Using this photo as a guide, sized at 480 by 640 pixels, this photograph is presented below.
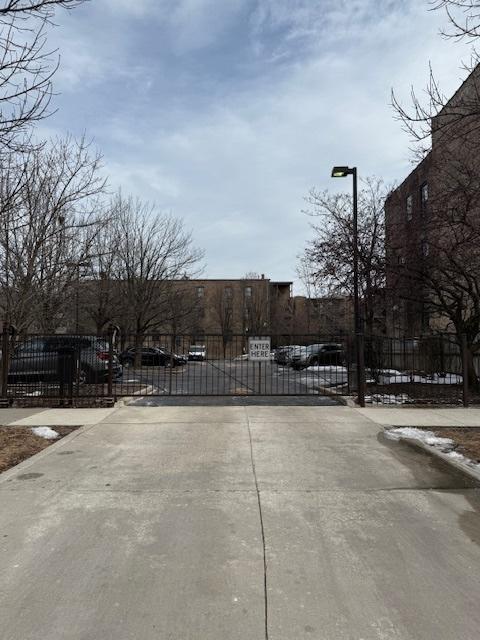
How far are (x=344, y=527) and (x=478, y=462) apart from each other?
3.09 m

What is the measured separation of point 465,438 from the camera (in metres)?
8.24

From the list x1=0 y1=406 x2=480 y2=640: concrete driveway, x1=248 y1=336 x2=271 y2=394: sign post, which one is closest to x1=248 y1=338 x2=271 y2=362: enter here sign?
x1=248 y1=336 x2=271 y2=394: sign post

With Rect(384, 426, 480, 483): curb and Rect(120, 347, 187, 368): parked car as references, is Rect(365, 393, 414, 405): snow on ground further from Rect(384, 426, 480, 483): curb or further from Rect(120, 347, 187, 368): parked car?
Rect(120, 347, 187, 368): parked car

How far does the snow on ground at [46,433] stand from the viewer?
331 inches

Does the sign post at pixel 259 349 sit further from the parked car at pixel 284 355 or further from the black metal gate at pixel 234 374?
the parked car at pixel 284 355

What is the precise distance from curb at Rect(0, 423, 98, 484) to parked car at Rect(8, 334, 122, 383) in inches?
123

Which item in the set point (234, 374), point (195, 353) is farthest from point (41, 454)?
point (195, 353)

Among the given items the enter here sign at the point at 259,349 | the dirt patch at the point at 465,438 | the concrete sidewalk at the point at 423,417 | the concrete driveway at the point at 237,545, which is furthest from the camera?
the enter here sign at the point at 259,349

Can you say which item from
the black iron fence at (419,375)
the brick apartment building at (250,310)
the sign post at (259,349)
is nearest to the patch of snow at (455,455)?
the black iron fence at (419,375)

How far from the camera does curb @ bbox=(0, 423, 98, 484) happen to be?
243 inches

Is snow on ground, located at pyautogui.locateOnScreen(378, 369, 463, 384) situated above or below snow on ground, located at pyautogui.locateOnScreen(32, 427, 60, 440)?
above

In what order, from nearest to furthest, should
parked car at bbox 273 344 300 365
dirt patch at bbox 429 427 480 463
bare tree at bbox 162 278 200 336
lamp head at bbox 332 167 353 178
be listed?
1. dirt patch at bbox 429 427 480 463
2. lamp head at bbox 332 167 353 178
3. parked car at bbox 273 344 300 365
4. bare tree at bbox 162 278 200 336

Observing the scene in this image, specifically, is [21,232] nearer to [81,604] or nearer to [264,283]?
[81,604]

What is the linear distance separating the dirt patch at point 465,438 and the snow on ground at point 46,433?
6316 millimetres
